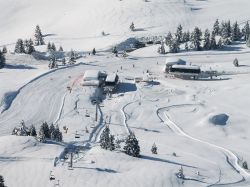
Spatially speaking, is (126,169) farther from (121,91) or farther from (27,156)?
(121,91)

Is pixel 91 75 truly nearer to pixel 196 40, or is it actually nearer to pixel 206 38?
pixel 196 40

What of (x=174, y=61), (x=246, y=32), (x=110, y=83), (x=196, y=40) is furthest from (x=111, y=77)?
(x=246, y=32)

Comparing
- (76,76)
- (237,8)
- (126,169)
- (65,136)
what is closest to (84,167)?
(126,169)

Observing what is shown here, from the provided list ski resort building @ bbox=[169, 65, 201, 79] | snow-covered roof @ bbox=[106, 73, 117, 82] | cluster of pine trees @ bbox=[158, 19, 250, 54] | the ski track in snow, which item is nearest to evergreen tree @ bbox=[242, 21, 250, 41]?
cluster of pine trees @ bbox=[158, 19, 250, 54]

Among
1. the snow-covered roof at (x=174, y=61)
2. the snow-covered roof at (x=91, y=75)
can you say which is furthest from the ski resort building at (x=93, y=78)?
the snow-covered roof at (x=174, y=61)

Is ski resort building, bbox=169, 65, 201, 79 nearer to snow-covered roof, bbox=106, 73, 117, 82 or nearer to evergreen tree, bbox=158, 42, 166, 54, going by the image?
snow-covered roof, bbox=106, 73, 117, 82

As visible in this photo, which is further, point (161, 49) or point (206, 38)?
point (206, 38)
